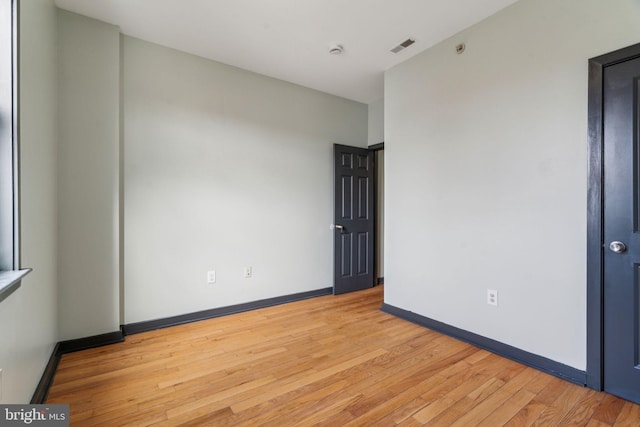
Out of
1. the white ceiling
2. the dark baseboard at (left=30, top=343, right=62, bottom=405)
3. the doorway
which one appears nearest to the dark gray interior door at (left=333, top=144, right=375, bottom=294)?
the doorway

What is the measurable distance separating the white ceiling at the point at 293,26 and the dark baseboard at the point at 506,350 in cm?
265

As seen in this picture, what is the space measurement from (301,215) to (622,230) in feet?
9.49

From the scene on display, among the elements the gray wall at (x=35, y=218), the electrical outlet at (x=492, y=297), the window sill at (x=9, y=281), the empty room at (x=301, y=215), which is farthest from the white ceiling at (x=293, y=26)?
the electrical outlet at (x=492, y=297)

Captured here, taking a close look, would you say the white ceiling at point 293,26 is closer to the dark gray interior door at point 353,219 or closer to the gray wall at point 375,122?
the gray wall at point 375,122

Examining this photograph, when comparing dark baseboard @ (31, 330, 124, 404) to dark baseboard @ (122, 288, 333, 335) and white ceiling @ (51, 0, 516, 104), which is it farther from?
white ceiling @ (51, 0, 516, 104)

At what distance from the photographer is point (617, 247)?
5.77 feet

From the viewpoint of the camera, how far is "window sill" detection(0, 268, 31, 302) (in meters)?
1.13

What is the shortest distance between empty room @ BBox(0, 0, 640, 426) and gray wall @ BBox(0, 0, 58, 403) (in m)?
0.02

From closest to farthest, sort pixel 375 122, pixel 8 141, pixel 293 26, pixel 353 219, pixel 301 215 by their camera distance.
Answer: pixel 8 141, pixel 293 26, pixel 301 215, pixel 353 219, pixel 375 122

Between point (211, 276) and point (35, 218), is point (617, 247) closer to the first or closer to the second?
point (211, 276)

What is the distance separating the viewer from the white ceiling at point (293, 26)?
2285 millimetres

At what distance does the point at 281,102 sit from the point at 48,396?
3.30 meters

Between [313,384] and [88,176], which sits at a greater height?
[88,176]

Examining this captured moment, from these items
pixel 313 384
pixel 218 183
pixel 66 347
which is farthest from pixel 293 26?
pixel 66 347
